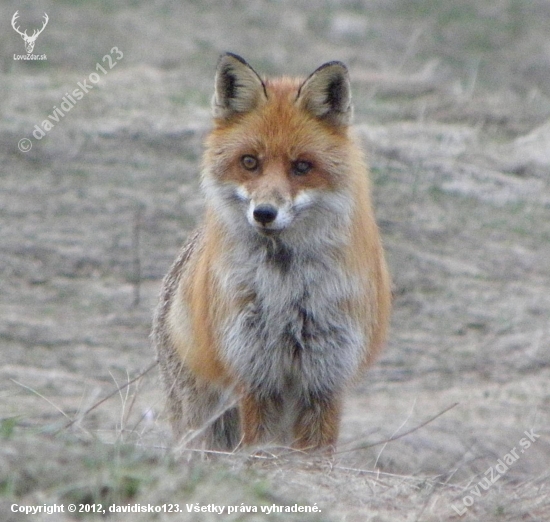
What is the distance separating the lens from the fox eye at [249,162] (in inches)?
276

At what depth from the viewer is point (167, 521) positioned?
16.0ft

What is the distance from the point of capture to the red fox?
7062 mm

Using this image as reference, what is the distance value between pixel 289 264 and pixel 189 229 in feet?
17.3

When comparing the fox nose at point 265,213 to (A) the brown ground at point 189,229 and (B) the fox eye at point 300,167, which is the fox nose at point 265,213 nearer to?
(B) the fox eye at point 300,167

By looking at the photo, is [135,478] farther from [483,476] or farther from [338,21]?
[338,21]

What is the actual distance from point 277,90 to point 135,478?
3253 millimetres

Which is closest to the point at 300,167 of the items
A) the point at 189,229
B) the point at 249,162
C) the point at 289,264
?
the point at 249,162

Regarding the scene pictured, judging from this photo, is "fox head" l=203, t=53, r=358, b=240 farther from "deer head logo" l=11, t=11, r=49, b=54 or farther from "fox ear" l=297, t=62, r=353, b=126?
"deer head logo" l=11, t=11, r=49, b=54

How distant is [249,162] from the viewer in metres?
7.03

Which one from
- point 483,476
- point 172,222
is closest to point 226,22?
point 172,222

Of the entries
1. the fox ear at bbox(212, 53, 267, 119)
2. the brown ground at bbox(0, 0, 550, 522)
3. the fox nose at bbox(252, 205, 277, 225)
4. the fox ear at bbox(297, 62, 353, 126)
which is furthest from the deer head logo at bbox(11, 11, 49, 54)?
the fox nose at bbox(252, 205, 277, 225)

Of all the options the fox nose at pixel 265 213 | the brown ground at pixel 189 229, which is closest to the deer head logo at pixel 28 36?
the brown ground at pixel 189 229

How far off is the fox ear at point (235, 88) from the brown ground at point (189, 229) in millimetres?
2190

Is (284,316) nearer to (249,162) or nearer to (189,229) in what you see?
(249,162)
